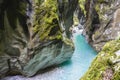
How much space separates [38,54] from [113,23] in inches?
463

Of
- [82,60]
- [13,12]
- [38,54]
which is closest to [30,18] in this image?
[13,12]

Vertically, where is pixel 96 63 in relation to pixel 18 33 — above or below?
above

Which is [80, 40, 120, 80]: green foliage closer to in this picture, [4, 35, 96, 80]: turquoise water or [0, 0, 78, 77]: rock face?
[0, 0, 78, 77]: rock face

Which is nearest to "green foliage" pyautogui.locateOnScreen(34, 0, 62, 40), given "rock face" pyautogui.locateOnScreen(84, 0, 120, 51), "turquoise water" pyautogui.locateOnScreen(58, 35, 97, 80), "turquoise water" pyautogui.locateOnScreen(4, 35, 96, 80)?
"turquoise water" pyautogui.locateOnScreen(4, 35, 96, 80)

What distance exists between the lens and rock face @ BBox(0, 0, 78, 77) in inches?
624

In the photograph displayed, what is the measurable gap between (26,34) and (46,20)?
5.80ft

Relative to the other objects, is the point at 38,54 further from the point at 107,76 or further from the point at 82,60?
the point at 107,76

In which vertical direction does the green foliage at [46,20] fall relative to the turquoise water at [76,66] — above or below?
above

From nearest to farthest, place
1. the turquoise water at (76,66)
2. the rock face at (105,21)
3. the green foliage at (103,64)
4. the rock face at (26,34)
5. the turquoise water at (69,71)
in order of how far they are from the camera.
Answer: the green foliage at (103,64) < the rock face at (26,34) < the turquoise water at (69,71) < the turquoise water at (76,66) < the rock face at (105,21)

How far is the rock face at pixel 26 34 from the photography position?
624 inches

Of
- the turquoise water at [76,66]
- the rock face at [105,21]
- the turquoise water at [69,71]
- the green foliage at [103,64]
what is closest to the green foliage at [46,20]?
the turquoise water at [69,71]

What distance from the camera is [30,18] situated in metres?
16.0

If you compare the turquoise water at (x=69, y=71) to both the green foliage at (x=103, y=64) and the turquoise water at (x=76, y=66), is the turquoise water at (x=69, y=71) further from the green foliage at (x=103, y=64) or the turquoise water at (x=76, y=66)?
the green foliage at (x=103, y=64)

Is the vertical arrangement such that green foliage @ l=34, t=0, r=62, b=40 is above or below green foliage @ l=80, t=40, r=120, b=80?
below
